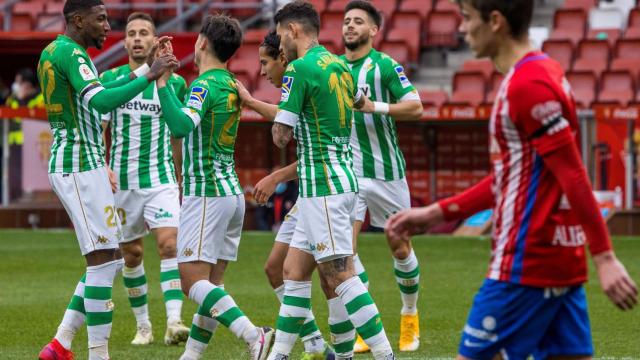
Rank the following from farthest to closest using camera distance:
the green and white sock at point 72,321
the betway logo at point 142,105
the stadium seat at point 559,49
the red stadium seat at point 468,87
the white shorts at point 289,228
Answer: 1. the stadium seat at point 559,49
2. the red stadium seat at point 468,87
3. the betway logo at point 142,105
4. the white shorts at point 289,228
5. the green and white sock at point 72,321

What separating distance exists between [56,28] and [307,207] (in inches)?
730

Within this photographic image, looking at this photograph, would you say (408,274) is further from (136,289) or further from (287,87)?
(287,87)

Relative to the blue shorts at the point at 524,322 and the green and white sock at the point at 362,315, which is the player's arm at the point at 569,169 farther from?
the green and white sock at the point at 362,315

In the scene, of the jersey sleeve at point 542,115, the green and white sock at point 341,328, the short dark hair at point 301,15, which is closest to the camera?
the jersey sleeve at point 542,115

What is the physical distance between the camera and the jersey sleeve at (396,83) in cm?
829

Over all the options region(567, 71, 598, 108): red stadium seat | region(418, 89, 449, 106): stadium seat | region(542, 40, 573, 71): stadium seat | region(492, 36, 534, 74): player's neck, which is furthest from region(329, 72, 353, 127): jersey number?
region(542, 40, 573, 71): stadium seat

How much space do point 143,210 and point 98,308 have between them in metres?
2.18

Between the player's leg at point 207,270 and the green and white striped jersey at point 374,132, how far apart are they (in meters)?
1.69

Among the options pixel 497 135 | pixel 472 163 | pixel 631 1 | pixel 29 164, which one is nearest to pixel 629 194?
pixel 472 163

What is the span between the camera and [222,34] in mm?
7012

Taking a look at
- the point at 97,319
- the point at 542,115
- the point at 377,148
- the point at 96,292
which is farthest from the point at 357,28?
the point at 542,115

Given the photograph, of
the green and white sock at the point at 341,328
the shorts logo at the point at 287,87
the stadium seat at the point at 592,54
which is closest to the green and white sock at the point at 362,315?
the green and white sock at the point at 341,328

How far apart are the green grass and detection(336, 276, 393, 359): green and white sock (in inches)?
51.0

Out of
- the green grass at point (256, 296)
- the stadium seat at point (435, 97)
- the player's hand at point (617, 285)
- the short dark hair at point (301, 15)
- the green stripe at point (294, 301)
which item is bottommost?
the green grass at point (256, 296)
